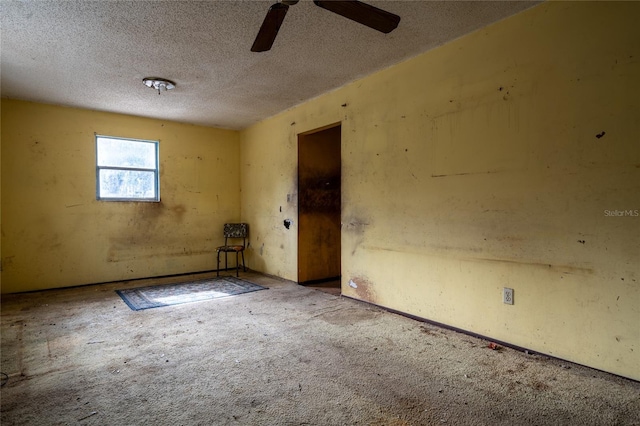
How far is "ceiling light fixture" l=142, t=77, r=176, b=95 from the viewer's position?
12.2 ft

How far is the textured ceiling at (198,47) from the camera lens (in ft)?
8.09

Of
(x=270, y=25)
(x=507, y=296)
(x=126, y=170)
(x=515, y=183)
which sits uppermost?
(x=270, y=25)

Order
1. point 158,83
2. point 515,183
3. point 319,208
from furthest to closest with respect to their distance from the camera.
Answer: point 319,208, point 158,83, point 515,183

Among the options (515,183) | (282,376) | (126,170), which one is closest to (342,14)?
(515,183)

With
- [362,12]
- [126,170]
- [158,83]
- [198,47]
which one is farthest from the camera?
[126,170]

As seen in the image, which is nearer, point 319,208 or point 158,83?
point 158,83

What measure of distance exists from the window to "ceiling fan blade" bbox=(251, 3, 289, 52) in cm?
365

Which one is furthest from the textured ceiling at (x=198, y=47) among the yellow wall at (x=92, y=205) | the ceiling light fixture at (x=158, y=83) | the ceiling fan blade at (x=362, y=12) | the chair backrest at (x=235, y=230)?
the chair backrest at (x=235, y=230)

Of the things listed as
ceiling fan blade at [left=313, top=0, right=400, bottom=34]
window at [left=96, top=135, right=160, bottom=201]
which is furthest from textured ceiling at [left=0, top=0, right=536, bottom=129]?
window at [left=96, top=135, right=160, bottom=201]

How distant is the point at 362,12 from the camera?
209cm

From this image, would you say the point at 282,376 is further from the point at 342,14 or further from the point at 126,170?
the point at 126,170

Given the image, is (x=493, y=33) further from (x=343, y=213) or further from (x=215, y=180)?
(x=215, y=180)

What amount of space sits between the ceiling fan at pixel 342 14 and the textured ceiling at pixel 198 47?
0.82 ft

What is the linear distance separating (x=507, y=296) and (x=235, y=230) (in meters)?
4.45
